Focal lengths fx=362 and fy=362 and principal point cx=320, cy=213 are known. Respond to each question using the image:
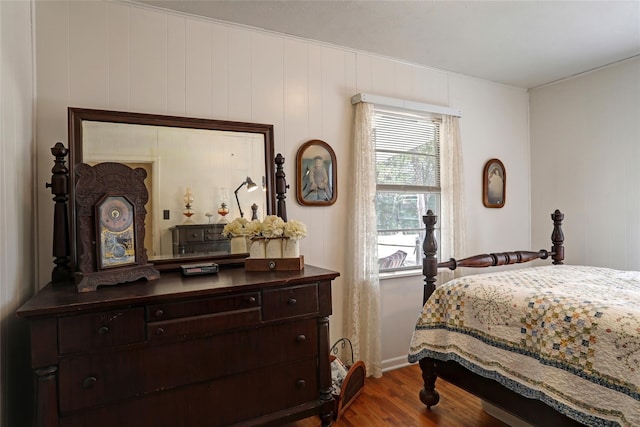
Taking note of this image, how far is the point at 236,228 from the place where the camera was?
7.13 feet

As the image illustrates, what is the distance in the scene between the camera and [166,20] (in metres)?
2.31

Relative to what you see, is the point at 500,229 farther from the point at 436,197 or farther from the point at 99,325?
the point at 99,325

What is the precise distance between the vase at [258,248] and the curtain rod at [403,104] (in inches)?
57.7

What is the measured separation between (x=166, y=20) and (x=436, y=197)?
2.59 meters

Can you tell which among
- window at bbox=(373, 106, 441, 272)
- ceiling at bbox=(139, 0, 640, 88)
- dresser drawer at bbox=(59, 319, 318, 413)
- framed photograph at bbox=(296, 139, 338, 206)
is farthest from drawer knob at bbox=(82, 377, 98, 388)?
window at bbox=(373, 106, 441, 272)

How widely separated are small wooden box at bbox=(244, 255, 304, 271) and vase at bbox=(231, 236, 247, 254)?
1.08ft

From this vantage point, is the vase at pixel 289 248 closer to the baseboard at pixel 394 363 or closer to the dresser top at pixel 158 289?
the dresser top at pixel 158 289

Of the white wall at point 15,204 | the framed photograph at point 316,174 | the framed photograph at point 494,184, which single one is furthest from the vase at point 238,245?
the framed photograph at point 494,184

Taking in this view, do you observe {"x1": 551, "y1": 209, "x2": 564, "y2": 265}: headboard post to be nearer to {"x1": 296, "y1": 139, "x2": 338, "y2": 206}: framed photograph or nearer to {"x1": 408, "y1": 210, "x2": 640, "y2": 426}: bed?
{"x1": 408, "y1": 210, "x2": 640, "y2": 426}: bed

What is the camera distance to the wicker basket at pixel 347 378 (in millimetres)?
2291

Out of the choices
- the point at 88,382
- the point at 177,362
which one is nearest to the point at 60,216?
the point at 88,382

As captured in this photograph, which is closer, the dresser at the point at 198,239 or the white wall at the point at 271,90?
the white wall at the point at 271,90

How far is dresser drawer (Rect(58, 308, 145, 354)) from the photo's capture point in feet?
4.63

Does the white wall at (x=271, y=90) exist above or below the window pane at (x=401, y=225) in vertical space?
above
